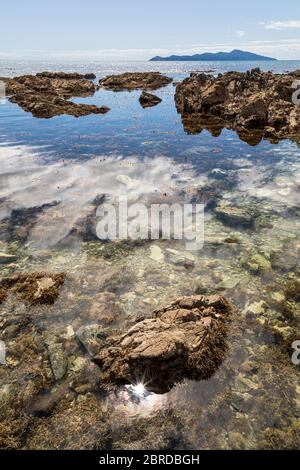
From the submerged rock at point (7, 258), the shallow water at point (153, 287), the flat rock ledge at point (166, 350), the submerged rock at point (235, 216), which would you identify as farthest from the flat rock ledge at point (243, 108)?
the flat rock ledge at point (166, 350)

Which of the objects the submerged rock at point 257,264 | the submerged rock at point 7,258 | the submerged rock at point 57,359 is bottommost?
the submerged rock at point 57,359

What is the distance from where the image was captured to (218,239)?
520 inches

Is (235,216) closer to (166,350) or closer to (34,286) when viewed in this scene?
(34,286)

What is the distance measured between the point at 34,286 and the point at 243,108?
101 feet

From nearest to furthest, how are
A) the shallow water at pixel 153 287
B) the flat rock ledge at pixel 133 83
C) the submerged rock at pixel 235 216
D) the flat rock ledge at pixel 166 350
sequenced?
the shallow water at pixel 153 287 → the flat rock ledge at pixel 166 350 → the submerged rock at pixel 235 216 → the flat rock ledge at pixel 133 83

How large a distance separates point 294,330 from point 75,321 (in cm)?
559

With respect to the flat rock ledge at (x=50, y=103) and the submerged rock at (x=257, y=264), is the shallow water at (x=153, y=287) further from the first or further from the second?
the flat rock ledge at (x=50, y=103)

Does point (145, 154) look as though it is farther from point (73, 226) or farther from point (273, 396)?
point (273, 396)

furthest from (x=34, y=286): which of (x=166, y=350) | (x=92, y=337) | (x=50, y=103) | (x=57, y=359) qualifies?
(x=50, y=103)

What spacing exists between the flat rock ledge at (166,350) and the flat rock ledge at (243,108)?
22928 mm

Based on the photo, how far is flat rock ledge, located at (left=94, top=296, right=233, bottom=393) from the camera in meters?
7.32

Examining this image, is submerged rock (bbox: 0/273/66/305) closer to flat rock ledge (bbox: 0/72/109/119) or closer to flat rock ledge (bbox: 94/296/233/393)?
flat rock ledge (bbox: 94/296/233/393)

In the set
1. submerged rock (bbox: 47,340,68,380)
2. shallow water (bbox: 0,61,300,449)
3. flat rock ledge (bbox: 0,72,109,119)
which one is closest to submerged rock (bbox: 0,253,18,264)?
shallow water (bbox: 0,61,300,449)

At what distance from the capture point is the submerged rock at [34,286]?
9.88m
